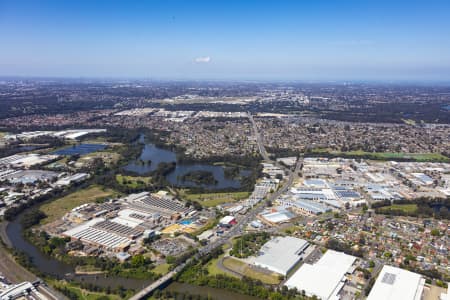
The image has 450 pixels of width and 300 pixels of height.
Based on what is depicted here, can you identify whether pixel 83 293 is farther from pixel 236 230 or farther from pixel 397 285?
pixel 397 285

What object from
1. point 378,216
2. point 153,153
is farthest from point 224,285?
point 153,153

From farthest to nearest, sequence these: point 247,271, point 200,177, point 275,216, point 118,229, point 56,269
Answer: point 200,177
point 275,216
point 118,229
point 56,269
point 247,271

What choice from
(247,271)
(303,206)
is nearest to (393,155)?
(303,206)

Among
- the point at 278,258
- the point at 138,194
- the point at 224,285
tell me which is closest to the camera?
the point at 224,285

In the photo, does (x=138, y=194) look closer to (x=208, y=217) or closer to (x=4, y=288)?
(x=208, y=217)

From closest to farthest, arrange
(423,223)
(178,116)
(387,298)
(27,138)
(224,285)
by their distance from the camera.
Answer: (387,298), (224,285), (423,223), (27,138), (178,116)

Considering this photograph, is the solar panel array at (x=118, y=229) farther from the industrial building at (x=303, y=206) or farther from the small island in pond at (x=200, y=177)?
the industrial building at (x=303, y=206)
